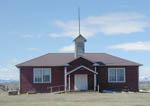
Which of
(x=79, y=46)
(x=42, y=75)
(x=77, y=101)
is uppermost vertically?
(x=79, y=46)

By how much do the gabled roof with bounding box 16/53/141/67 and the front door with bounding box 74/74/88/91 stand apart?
96.9 inches

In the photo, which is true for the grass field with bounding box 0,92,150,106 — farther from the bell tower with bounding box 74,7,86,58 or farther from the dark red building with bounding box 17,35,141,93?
the bell tower with bounding box 74,7,86,58

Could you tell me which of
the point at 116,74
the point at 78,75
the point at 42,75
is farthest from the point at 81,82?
the point at 42,75

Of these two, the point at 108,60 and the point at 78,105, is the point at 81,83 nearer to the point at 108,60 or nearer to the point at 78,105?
the point at 108,60

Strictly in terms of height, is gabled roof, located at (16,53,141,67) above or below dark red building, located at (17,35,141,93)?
above

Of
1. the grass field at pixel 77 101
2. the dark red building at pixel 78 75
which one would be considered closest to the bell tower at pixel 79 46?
the dark red building at pixel 78 75

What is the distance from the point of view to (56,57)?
55562mm

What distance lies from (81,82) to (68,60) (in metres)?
3.63

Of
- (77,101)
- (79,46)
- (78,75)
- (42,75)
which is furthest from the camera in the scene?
(79,46)

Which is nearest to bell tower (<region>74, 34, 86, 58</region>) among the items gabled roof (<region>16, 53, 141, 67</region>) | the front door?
gabled roof (<region>16, 53, 141, 67</region>)

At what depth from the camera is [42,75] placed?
171 ft

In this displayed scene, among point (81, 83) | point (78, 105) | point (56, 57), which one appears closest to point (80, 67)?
point (81, 83)

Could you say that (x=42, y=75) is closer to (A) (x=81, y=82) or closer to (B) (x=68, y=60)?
(B) (x=68, y=60)

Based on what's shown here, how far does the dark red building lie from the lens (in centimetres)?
5178
